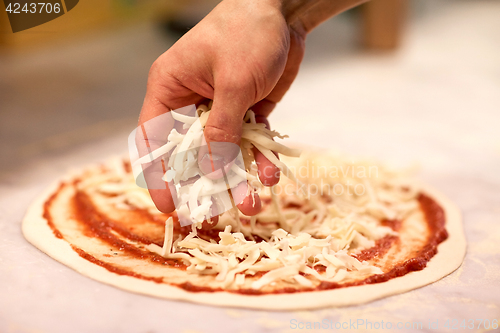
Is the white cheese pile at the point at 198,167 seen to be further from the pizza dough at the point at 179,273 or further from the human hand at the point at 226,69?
the pizza dough at the point at 179,273

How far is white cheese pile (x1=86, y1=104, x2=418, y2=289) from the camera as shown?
→ 5.06 feet

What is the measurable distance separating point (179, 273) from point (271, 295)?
35cm

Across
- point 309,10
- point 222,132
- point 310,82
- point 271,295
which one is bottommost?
point 271,295

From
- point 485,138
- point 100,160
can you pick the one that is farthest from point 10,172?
point 485,138

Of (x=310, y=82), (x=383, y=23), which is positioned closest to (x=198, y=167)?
(x=310, y=82)

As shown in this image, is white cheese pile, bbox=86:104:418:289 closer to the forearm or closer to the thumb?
the thumb

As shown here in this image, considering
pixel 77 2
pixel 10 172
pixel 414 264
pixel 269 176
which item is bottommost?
pixel 414 264

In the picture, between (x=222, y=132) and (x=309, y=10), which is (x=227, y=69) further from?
(x=309, y=10)

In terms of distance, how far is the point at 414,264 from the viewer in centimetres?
165

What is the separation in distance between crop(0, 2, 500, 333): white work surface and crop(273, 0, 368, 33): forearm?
1.15m

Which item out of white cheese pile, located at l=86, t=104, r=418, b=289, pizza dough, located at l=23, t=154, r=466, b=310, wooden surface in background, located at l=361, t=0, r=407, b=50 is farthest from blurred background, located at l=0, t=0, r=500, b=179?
pizza dough, located at l=23, t=154, r=466, b=310

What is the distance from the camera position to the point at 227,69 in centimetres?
155

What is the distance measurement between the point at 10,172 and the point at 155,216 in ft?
3.35

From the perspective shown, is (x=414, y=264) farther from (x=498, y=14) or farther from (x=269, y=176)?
(x=498, y=14)
